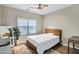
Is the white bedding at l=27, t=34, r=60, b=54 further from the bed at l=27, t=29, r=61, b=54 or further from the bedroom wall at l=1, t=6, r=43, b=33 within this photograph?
the bedroom wall at l=1, t=6, r=43, b=33

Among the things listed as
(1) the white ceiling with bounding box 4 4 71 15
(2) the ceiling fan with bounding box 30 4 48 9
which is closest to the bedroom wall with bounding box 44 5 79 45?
(1) the white ceiling with bounding box 4 4 71 15

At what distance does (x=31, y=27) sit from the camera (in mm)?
1511

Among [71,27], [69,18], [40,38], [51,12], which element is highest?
[51,12]

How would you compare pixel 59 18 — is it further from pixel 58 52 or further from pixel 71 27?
pixel 58 52

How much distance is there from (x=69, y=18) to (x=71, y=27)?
15 centimetres

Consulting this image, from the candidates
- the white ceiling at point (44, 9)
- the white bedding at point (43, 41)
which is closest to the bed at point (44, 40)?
the white bedding at point (43, 41)

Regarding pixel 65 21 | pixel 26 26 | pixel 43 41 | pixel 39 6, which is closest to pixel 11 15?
pixel 26 26

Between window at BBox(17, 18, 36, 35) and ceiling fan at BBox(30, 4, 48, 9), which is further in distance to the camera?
window at BBox(17, 18, 36, 35)

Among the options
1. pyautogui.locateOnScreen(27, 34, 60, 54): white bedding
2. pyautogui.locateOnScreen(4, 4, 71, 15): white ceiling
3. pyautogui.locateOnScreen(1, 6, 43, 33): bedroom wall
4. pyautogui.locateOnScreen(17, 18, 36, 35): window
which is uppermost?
pyautogui.locateOnScreen(4, 4, 71, 15): white ceiling

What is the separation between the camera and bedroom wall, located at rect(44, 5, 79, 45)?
54.7 inches

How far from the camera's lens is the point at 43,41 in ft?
4.72

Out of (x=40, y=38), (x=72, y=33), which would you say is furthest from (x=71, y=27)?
(x=40, y=38)

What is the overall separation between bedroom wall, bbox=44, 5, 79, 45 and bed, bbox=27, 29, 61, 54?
9cm
